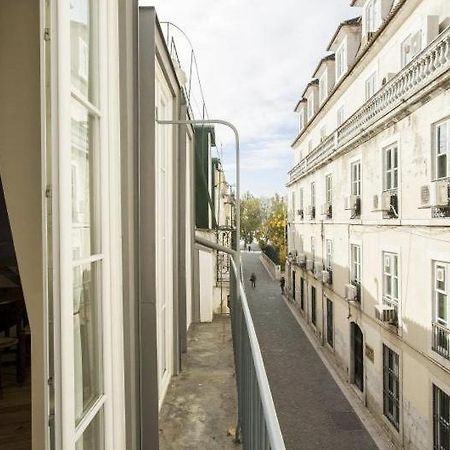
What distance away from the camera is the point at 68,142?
4.89ft

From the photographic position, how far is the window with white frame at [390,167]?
35.4 ft

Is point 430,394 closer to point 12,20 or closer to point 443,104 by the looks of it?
point 443,104

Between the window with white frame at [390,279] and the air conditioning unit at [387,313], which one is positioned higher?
the window with white frame at [390,279]

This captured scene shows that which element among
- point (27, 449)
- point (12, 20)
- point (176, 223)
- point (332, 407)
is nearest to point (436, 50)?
point (176, 223)

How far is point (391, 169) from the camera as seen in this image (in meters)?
11.1

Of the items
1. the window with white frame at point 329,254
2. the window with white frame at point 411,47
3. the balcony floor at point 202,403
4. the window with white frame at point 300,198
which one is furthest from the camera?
the window with white frame at point 300,198

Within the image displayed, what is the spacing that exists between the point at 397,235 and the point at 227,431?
27.9 ft

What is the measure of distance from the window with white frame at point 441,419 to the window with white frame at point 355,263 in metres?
5.25

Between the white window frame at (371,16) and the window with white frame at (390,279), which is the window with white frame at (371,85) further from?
the window with white frame at (390,279)

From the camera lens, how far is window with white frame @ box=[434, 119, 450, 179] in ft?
27.1

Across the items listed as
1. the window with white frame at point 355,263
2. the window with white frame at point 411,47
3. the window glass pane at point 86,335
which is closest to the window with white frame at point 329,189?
the window with white frame at point 355,263

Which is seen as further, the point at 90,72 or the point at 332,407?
the point at 332,407

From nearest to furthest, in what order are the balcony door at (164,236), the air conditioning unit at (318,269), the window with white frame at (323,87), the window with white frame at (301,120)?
the balcony door at (164,236) < the air conditioning unit at (318,269) < the window with white frame at (323,87) < the window with white frame at (301,120)

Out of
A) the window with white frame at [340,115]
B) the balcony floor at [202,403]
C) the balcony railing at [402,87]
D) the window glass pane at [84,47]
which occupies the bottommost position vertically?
the balcony floor at [202,403]
